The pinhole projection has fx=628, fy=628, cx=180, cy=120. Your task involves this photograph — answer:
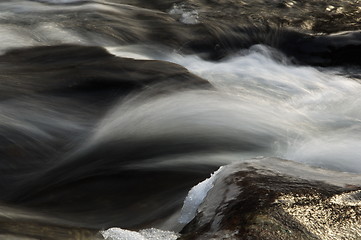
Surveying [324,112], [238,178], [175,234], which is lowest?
[324,112]

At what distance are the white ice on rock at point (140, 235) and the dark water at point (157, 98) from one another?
8.0 inches

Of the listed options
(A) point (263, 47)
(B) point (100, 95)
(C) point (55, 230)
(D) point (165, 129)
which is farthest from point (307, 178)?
(A) point (263, 47)

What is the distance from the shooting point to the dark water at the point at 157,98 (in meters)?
4.04

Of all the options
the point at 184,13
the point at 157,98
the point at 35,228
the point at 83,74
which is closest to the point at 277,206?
the point at 35,228

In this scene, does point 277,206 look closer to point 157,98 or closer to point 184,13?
point 157,98

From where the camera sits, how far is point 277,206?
250 centimetres

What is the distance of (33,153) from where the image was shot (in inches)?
172

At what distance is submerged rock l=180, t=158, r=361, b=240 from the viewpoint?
7.78ft

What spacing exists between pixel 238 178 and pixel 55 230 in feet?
3.10

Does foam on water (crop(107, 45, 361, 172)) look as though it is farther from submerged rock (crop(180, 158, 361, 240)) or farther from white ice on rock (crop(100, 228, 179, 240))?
white ice on rock (crop(100, 228, 179, 240))

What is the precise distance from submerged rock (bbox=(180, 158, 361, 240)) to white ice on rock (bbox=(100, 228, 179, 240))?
0.08m

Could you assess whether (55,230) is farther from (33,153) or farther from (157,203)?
(33,153)

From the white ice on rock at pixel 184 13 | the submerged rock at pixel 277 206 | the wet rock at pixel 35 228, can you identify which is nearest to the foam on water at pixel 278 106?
the white ice on rock at pixel 184 13

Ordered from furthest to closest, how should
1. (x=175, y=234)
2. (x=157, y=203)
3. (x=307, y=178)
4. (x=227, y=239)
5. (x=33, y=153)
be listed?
(x=33, y=153) → (x=157, y=203) → (x=307, y=178) → (x=175, y=234) → (x=227, y=239)
